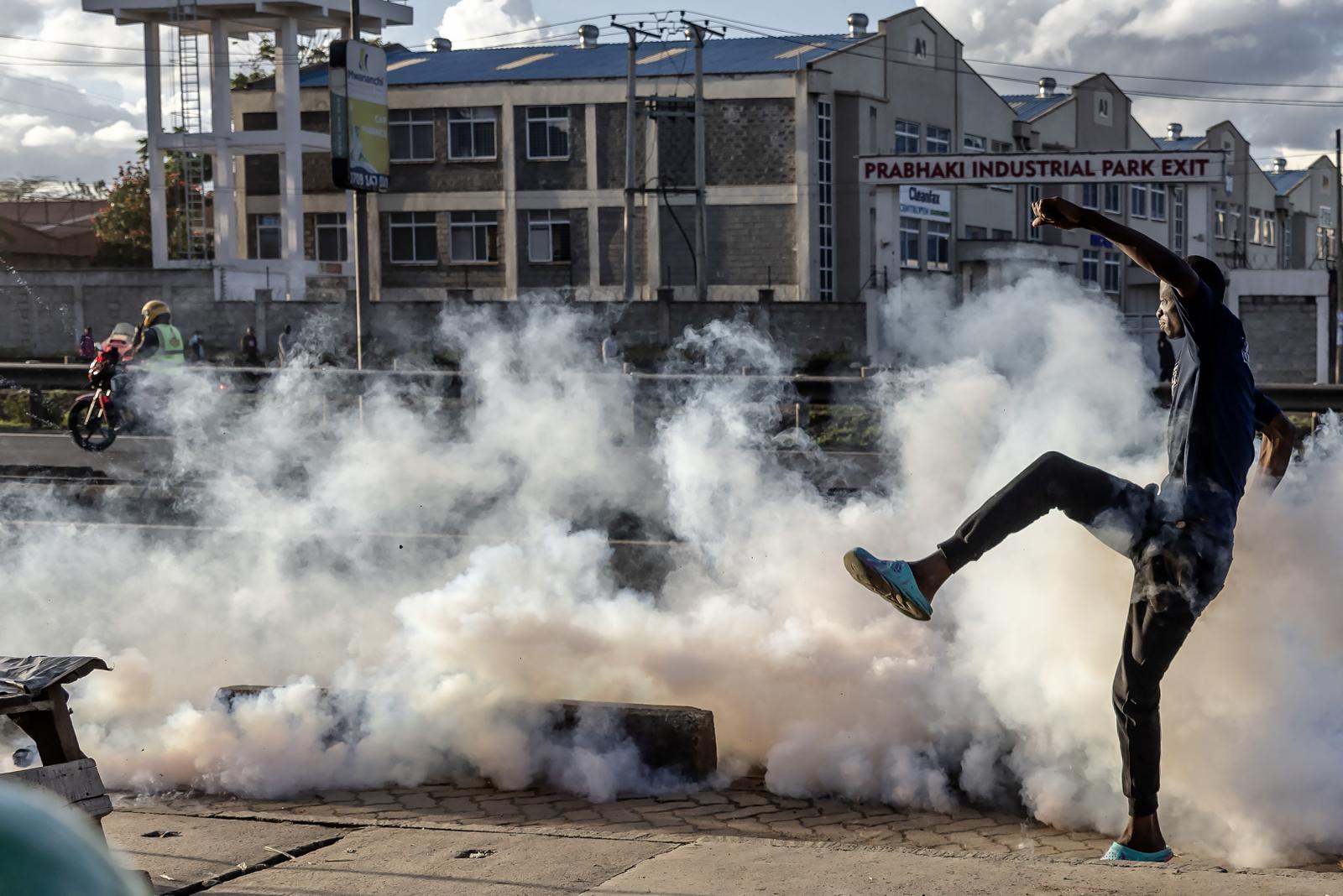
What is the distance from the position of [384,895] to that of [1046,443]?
3214 millimetres

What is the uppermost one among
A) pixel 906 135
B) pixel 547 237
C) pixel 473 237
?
pixel 906 135

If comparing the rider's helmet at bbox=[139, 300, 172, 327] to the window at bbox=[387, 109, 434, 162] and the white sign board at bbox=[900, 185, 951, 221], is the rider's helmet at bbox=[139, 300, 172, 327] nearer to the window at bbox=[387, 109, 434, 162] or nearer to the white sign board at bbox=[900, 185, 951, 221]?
the white sign board at bbox=[900, 185, 951, 221]

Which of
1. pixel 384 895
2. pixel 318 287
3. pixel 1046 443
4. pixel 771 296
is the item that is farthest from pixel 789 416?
pixel 318 287

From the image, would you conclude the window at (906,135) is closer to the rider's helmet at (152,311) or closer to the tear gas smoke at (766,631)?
the rider's helmet at (152,311)

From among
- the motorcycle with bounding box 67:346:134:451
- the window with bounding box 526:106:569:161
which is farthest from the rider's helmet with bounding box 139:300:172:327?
the window with bounding box 526:106:569:161

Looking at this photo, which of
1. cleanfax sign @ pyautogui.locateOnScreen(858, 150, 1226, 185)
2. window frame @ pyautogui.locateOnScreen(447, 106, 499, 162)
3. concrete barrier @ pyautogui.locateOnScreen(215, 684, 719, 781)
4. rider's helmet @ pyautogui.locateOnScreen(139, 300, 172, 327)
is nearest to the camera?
concrete barrier @ pyautogui.locateOnScreen(215, 684, 719, 781)

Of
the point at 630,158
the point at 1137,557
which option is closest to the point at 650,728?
the point at 1137,557

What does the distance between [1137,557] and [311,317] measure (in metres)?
32.2

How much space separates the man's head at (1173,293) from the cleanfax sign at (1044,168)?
2491 cm

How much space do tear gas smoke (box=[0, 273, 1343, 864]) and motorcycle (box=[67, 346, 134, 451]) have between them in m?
7.51

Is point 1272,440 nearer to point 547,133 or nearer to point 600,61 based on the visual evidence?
point 547,133

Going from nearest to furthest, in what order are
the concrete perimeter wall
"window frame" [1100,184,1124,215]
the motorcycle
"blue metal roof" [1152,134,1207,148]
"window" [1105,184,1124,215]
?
the motorcycle
the concrete perimeter wall
"window frame" [1100,184,1124,215]
"window" [1105,184,1124,215]
"blue metal roof" [1152,134,1207,148]

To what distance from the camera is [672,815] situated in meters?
5.41

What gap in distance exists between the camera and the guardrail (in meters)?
11.3
